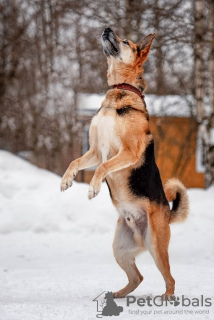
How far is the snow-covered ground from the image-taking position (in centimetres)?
448

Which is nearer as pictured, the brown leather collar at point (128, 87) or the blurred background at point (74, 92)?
the brown leather collar at point (128, 87)

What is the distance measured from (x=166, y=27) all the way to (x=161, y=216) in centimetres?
713

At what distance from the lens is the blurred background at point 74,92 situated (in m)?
13.9

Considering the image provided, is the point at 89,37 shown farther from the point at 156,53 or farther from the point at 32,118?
the point at 32,118

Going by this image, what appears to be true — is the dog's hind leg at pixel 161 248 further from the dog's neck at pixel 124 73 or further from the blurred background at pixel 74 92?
the blurred background at pixel 74 92

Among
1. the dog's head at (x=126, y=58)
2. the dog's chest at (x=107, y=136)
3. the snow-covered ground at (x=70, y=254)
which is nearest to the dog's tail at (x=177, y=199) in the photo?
the snow-covered ground at (x=70, y=254)

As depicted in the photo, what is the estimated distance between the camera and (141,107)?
4.95 m

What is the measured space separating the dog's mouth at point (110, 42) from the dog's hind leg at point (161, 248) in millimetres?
1635

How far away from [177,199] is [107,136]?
108 cm

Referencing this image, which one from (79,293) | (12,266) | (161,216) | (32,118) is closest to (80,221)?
(12,266)

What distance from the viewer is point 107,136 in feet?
15.8

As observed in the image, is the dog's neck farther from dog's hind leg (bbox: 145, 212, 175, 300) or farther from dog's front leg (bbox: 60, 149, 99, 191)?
dog's hind leg (bbox: 145, 212, 175, 300)

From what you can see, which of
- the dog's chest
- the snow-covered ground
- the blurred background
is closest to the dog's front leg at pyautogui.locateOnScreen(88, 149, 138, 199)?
the dog's chest

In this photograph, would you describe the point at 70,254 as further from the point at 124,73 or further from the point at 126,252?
the point at 124,73
